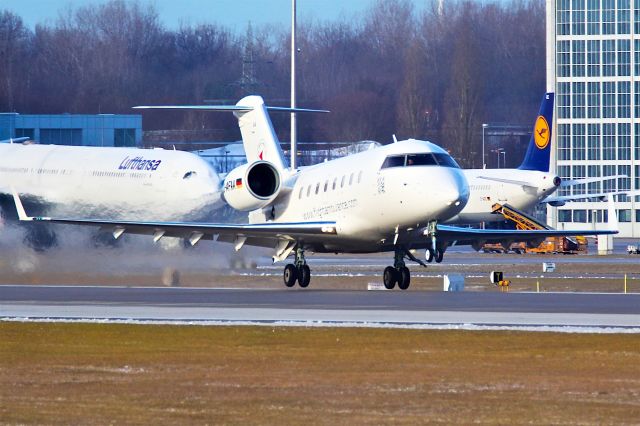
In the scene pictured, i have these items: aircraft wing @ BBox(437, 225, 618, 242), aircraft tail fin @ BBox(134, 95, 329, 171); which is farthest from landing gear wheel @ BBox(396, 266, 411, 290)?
aircraft tail fin @ BBox(134, 95, 329, 171)

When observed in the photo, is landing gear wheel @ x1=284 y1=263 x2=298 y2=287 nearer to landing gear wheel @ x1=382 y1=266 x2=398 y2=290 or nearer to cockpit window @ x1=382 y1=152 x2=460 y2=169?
landing gear wheel @ x1=382 y1=266 x2=398 y2=290

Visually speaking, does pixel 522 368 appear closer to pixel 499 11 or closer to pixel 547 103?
pixel 547 103

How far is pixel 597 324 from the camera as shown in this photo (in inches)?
879

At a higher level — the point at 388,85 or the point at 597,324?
the point at 388,85

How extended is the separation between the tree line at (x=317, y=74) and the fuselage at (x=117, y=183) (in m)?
40.4

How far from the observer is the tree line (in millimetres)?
89938

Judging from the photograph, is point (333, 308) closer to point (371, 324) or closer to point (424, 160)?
point (371, 324)

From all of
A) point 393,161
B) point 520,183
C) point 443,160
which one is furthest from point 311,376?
point 520,183

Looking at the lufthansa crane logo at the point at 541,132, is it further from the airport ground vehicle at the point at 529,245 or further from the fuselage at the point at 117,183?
the fuselage at the point at 117,183

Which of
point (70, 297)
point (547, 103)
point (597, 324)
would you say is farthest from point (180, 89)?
point (597, 324)

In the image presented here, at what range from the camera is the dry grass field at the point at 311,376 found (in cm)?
1337

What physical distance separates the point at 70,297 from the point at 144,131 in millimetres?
64634

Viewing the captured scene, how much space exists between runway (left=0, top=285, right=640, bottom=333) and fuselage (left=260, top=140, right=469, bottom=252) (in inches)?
63.6

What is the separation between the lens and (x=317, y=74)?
115562 millimetres
